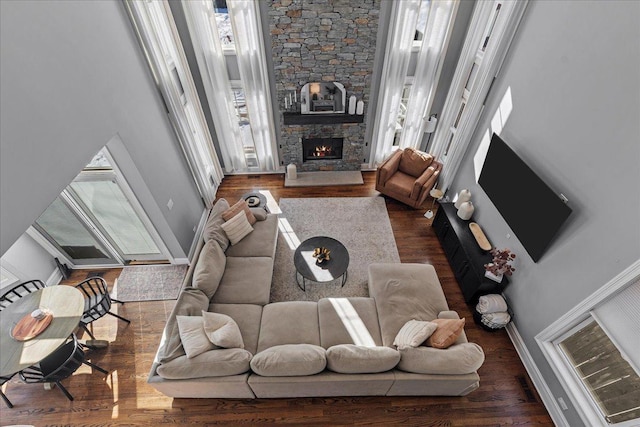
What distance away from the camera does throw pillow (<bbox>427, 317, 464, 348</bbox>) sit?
3070mm

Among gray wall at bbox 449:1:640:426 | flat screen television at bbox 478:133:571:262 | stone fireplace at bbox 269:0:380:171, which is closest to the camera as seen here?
gray wall at bbox 449:1:640:426

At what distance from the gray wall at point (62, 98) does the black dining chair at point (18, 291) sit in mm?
1771

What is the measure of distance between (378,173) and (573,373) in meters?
3.79

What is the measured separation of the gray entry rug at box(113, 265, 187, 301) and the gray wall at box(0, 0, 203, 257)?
4.33 feet

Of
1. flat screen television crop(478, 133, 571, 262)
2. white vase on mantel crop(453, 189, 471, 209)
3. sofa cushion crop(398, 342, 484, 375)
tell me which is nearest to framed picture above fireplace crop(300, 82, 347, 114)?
white vase on mantel crop(453, 189, 471, 209)

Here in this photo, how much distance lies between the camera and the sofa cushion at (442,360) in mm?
2967

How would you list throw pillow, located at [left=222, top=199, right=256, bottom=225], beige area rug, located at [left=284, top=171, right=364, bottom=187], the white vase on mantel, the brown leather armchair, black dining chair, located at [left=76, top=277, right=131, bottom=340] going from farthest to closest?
beige area rug, located at [left=284, top=171, right=364, bottom=187]
the brown leather armchair
the white vase on mantel
throw pillow, located at [left=222, top=199, right=256, bottom=225]
black dining chair, located at [left=76, top=277, right=131, bottom=340]

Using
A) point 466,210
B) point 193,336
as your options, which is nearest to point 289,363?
point 193,336

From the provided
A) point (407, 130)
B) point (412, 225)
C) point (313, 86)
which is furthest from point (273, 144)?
point (412, 225)

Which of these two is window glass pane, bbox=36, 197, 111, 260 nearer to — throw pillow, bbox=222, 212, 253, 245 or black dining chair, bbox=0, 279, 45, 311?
black dining chair, bbox=0, 279, 45, 311

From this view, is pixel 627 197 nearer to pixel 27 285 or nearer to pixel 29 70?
pixel 29 70

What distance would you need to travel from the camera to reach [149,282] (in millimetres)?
4598

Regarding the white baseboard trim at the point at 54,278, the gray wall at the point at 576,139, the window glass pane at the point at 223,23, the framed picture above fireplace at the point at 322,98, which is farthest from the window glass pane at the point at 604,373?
the white baseboard trim at the point at 54,278

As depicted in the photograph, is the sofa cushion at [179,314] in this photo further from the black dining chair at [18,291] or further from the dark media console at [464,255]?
the dark media console at [464,255]
